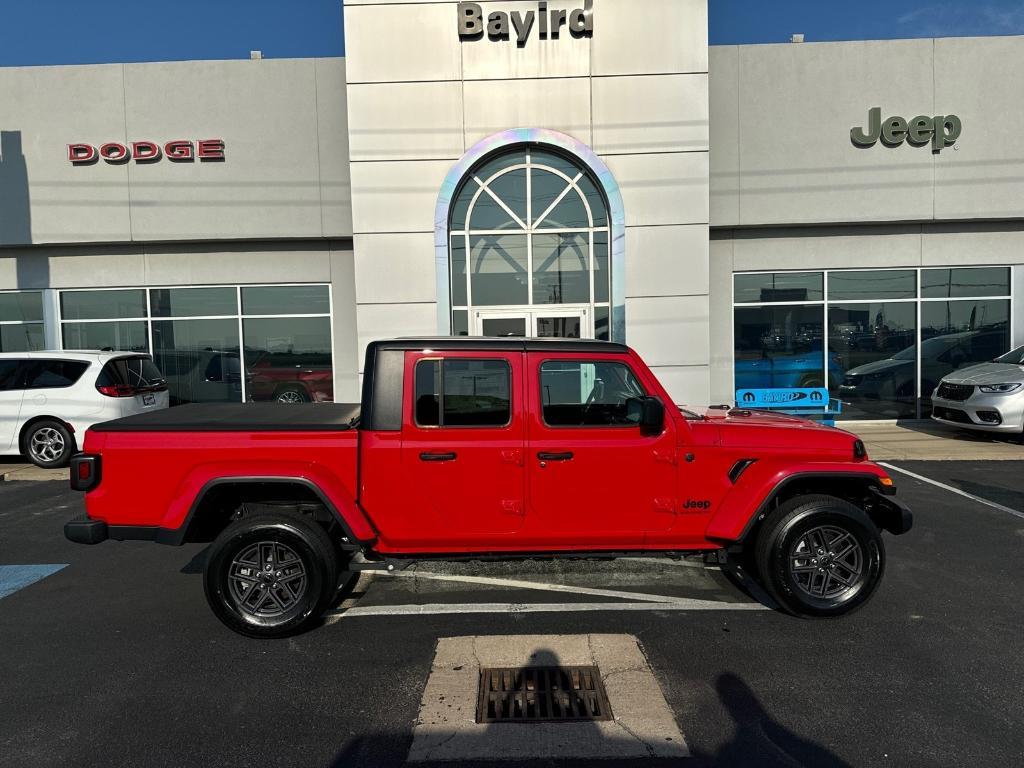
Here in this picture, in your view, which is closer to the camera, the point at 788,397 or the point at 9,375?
the point at 9,375

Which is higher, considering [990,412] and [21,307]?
[21,307]

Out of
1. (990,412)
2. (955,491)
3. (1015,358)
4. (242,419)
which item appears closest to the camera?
(242,419)

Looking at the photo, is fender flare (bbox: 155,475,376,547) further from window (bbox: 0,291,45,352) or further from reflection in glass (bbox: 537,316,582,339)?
window (bbox: 0,291,45,352)

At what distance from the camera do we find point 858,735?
297 cm

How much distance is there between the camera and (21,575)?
523 centimetres

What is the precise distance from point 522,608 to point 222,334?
36.4ft

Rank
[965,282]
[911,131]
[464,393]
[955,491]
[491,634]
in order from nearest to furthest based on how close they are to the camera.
→ [491,634] < [464,393] < [955,491] < [911,131] < [965,282]

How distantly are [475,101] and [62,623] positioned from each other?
9.59m

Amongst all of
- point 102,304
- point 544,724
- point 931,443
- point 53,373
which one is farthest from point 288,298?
point 931,443

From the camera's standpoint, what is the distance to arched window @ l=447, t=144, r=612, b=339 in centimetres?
1126

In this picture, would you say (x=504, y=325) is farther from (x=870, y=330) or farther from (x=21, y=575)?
(x=870, y=330)

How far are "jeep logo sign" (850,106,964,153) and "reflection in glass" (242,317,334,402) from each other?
11.4 meters

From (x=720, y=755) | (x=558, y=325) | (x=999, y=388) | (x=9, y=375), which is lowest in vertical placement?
(x=720, y=755)

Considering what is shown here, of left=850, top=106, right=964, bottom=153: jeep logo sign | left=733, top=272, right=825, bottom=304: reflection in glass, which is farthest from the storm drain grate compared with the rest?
left=850, top=106, right=964, bottom=153: jeep logo sign
